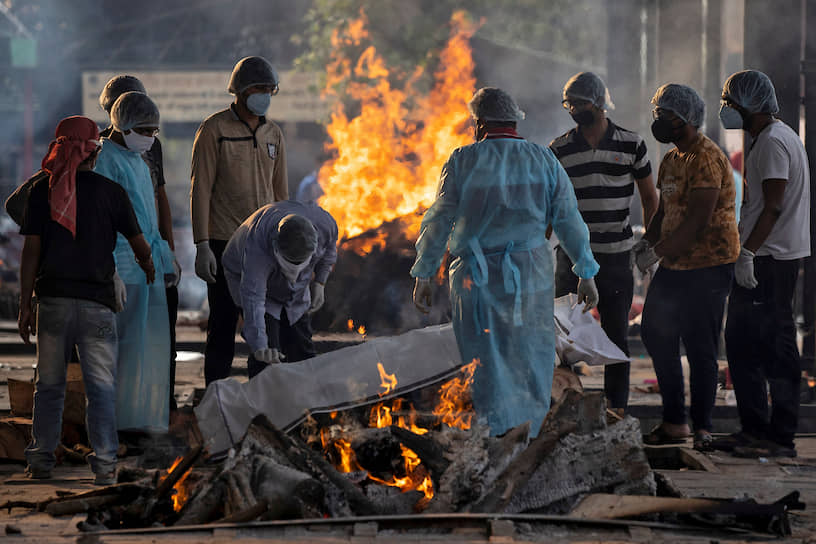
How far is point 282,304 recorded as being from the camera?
21.4 feet

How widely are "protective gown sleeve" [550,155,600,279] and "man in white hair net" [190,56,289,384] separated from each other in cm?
219

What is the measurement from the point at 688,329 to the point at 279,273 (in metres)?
2.55

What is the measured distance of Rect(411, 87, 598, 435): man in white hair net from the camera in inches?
223

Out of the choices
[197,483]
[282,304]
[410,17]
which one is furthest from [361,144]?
[410,17]

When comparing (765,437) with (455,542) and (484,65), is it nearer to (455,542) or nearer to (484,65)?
(455,542)

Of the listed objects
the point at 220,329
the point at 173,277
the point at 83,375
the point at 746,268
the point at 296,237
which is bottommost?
the point at 83,375

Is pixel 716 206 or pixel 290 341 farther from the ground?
pixel 716 206

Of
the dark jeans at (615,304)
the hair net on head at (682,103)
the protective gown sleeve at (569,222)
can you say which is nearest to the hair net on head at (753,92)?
the hair net on head at (682,103)

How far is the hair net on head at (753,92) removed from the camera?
6430 mm

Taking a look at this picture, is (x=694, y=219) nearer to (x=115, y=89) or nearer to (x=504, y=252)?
(x=504, y=252)

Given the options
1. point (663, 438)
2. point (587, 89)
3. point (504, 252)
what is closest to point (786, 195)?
point (587, 89)

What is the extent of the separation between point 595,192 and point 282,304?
216 cm

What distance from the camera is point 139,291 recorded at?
21.5 feet

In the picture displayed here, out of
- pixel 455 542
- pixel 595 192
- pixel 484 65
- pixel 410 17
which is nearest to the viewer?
pixel 455 542
